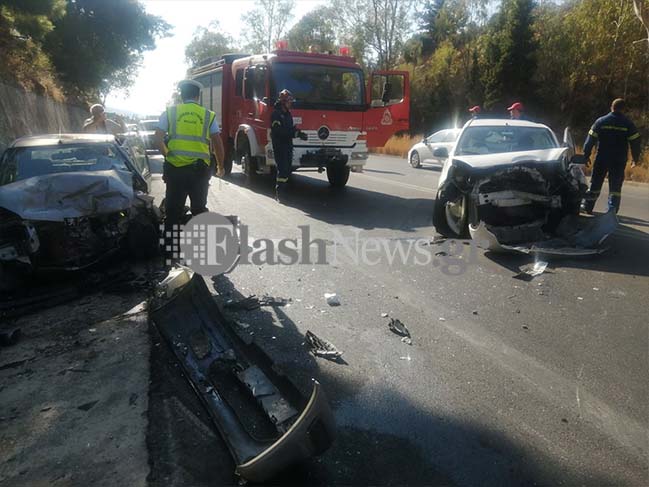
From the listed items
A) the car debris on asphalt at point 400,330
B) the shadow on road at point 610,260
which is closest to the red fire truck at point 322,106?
the shadow on road at point 610,260

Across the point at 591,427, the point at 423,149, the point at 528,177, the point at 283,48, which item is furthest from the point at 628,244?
the point at 423,149

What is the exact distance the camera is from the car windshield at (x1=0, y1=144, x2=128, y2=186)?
566 centimetres

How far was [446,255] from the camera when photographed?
627 cm

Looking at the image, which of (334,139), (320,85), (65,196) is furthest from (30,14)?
(65,196)

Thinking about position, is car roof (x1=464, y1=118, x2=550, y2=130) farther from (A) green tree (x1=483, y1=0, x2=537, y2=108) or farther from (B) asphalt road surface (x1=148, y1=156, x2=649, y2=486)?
(A) green tree (x1=483, y1=0, x2=537, y2=108)

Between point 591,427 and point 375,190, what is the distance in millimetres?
9071

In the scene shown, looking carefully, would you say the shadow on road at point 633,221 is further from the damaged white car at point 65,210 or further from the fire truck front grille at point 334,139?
the damaged white car at point 65,210

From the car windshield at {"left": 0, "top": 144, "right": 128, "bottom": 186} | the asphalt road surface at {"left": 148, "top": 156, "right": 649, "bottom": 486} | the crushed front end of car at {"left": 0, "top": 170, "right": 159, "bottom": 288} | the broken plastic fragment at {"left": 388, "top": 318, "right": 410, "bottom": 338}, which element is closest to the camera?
the asphalt road surface at {"left": 148, "top": 156, "right": 649, "bottom": 486}

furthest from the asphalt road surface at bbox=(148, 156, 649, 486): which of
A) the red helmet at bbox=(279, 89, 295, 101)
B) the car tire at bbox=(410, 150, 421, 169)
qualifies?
the car tire at bbox=(410, 150, 421, 169)

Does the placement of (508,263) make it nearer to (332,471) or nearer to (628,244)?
(628,244)

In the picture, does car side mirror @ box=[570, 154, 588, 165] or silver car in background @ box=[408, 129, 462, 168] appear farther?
silver car in background @ box=[408, 129, 462, 168]

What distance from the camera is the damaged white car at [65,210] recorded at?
467 centimetres

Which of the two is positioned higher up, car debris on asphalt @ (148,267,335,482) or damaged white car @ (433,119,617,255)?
damaged white car @ (433,119,617,255)

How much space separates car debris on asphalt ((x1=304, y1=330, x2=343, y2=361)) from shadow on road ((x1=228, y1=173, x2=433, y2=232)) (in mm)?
4059
